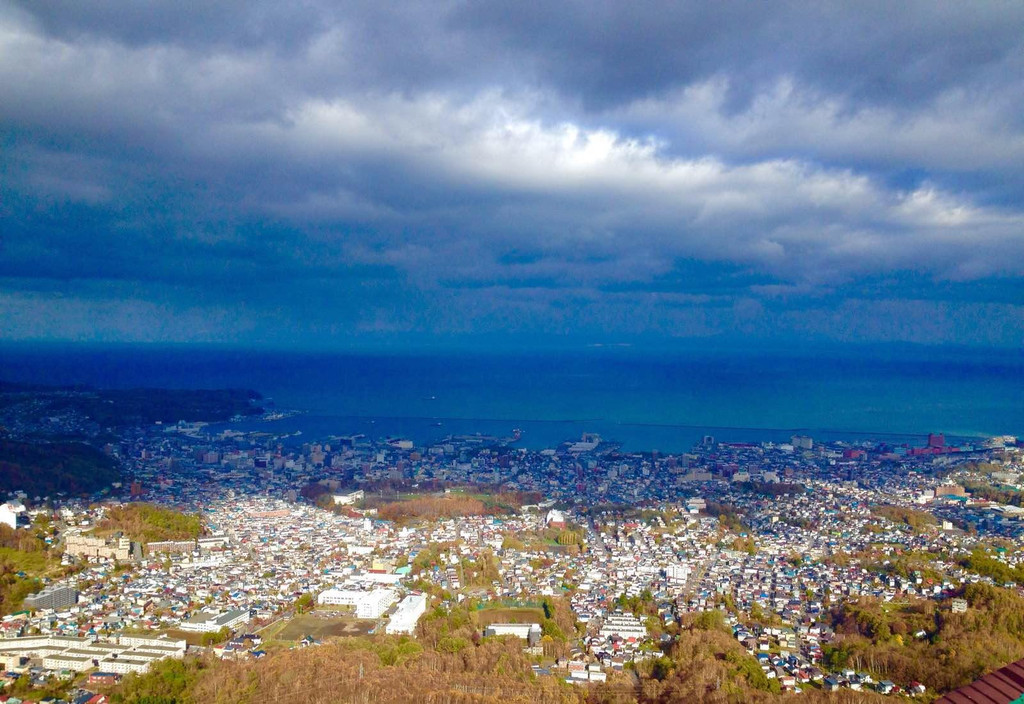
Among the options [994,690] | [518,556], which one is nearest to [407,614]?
[518,556]

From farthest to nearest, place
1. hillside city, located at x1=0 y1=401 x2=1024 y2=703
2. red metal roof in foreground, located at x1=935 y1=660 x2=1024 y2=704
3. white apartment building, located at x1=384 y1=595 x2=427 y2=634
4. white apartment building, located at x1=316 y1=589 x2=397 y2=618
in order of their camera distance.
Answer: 1. white apartment building, located at x1=316 y1=589 x2=397 y2=618
2. white apartment building, located at x1=384 y1=595 x2=427 y2=634
3. hillside city, located at x1=0 y1=401 x2=1024 y2=703
4. red metal roof in foreground, located at x1=935 y1=660 x2=1024 y2=704

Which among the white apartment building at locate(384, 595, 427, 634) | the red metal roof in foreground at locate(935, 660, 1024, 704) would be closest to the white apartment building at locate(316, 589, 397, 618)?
the white apartment building at locate(384, 595, 427, 634)

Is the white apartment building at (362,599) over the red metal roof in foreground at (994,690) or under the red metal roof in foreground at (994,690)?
under

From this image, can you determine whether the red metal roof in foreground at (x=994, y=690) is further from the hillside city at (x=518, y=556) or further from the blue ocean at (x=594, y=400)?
the blue ocean at (x=594, y=400)

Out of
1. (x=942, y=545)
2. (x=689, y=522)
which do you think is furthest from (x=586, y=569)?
(x=942, y=545)


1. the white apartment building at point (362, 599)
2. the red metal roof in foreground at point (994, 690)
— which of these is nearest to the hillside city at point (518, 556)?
the white apartment building at point (362, 599)

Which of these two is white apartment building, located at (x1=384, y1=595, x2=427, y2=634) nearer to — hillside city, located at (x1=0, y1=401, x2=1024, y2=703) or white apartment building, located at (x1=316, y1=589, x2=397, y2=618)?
hillside city, located at (x1=0, y1=401, x2=1024, y2=703)
